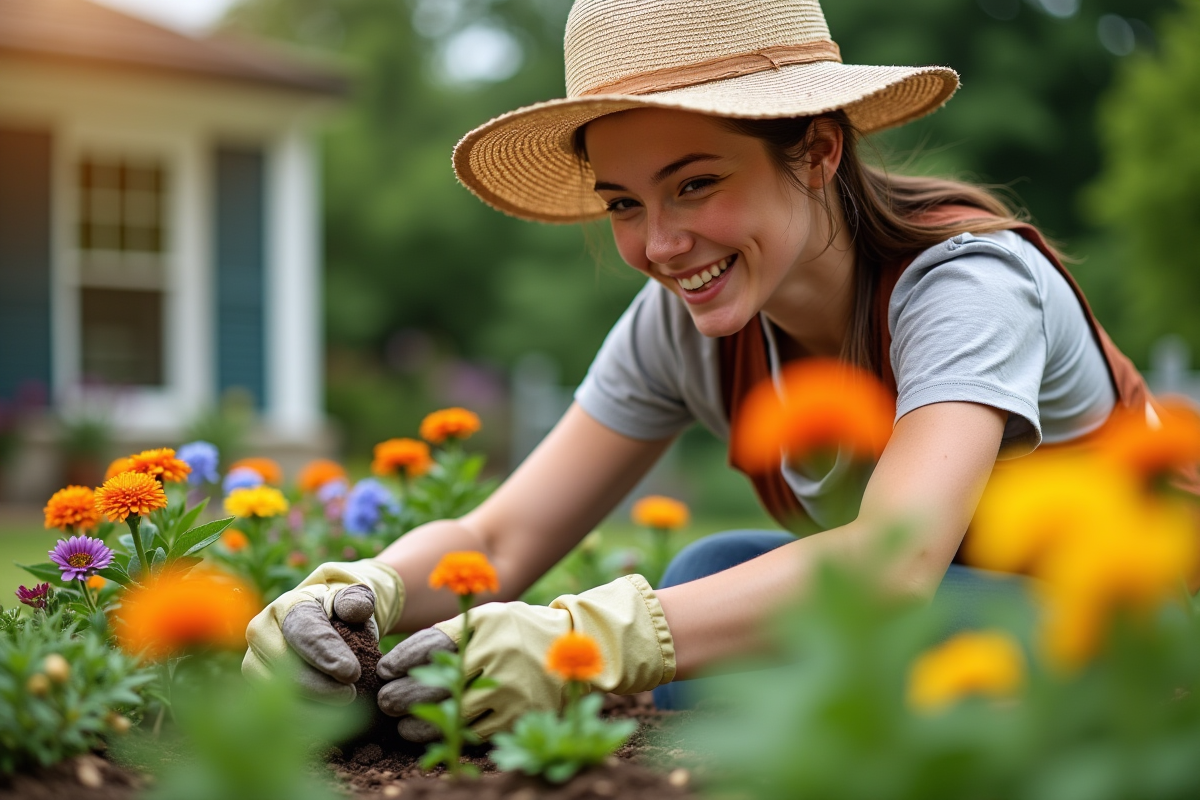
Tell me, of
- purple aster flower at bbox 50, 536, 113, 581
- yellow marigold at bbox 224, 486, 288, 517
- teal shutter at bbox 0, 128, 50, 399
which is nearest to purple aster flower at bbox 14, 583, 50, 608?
purple aster flower at bbox 50, 536, 113, 581

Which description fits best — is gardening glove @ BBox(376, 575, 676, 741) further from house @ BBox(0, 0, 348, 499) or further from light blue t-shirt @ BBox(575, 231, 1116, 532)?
house @ BBox(0, 0, 348, 499)

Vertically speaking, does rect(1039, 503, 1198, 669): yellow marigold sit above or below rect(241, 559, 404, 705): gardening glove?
above

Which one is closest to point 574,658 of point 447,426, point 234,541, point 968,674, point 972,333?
point 968,674

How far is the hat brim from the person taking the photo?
1531mm

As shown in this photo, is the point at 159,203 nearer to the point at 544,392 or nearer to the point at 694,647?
the point at 544,392

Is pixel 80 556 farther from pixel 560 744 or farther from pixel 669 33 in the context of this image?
pixel 669 33

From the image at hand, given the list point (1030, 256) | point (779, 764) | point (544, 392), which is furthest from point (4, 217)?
point (779, 764)

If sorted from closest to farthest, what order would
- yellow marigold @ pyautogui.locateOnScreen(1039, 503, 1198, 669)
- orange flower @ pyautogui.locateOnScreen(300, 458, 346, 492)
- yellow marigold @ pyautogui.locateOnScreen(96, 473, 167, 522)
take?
yellow marigold @ pyautogui.locateOnScreen(1039, 503, 1198, 669), yellow marigold @ pyautogui.locateOnScreen(96, 473, 167, 522), orange flower @ pyautogui.locateOnScreen(300, 458, 346, 492)

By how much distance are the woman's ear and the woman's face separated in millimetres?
34

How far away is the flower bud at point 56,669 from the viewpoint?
3.74 feet

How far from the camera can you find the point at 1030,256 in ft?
5.94

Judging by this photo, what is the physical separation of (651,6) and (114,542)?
3.99 ft

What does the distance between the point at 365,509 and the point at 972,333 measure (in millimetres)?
1292

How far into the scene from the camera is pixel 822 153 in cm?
176
